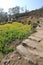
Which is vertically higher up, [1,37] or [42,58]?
[42,58]

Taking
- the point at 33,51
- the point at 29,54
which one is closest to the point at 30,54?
the point at 29,54

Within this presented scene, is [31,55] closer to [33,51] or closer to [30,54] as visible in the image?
[30,54]

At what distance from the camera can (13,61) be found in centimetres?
601

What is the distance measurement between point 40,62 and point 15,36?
5.49m

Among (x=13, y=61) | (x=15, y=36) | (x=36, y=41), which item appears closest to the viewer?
(x=13, y=61)

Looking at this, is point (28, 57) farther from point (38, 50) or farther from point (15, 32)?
point (15, 32)

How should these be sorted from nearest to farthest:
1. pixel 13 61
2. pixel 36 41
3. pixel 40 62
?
pixel 40 62, pixel 13 61, pixel 36 41

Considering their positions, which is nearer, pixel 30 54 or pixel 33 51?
pixel 30 54

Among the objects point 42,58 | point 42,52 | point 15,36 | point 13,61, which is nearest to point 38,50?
point 42,52

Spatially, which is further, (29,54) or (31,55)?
(29,54)

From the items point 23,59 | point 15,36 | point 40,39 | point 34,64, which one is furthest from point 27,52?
point 15,36

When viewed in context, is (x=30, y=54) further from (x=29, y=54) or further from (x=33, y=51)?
(x=33, y=51)

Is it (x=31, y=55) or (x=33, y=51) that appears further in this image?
(x=33, y=51)

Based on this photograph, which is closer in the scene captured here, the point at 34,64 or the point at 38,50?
the point at 34,64
